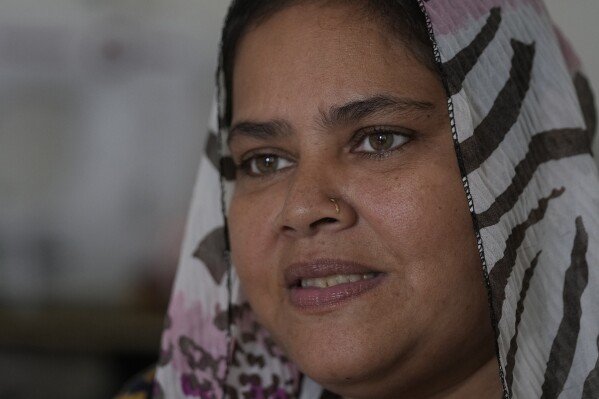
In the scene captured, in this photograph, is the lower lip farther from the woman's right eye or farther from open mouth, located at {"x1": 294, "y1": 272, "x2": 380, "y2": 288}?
the woman's right eye

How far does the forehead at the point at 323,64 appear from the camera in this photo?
1.15 metres

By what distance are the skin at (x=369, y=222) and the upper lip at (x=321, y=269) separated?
1cm

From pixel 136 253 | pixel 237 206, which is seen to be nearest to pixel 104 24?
pixel 136 253

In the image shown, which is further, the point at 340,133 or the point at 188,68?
the point at 188,68

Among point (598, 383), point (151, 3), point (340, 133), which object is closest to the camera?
point (598, 383)

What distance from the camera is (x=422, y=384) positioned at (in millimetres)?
1191

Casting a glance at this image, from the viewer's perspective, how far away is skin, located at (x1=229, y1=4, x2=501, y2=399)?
110 centimetres

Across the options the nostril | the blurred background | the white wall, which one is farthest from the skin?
the blurred background

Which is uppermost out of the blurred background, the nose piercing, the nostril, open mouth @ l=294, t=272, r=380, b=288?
the nose piercing

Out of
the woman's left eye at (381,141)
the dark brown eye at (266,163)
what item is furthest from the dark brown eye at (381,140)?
the dark brown eye at (266,163)

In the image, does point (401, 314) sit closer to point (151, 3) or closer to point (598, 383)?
point (598, 383)

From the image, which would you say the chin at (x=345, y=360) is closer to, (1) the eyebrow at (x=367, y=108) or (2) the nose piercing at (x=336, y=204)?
(2) the nose piercing at (x=336, y=204)

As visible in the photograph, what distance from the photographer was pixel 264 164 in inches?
53.6

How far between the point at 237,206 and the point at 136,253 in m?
1.61
